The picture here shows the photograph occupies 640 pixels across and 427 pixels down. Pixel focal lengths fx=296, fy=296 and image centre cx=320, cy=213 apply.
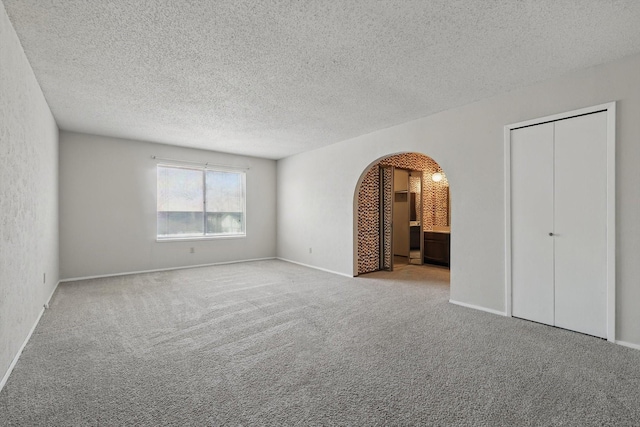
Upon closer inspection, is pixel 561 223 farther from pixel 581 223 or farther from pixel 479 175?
pixel 479 175

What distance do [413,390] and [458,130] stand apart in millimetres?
3094

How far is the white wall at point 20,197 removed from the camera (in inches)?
80.0

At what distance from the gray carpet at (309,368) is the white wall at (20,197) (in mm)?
309

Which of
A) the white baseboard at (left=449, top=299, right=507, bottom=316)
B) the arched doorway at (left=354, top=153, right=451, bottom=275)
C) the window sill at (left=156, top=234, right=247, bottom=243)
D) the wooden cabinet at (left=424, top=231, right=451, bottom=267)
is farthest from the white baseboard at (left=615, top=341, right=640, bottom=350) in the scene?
the window sill at (left=156, top=234, right=247, bottom=243)

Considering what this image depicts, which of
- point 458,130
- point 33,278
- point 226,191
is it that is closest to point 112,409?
point 33,278

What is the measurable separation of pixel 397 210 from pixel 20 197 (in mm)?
6287

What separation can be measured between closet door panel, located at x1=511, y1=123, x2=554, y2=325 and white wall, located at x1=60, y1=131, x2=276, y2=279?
18.0 feet

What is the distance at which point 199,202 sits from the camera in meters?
6.37

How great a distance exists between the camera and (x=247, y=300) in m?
3.87

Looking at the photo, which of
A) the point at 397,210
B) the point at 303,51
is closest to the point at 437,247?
the point at 397,210

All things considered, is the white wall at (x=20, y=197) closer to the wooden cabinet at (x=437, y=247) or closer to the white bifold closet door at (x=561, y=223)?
the white bifold closet door at (x=561, y=223)

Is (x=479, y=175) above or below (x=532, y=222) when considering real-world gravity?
above

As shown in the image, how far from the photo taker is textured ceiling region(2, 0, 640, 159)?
6.55 ft

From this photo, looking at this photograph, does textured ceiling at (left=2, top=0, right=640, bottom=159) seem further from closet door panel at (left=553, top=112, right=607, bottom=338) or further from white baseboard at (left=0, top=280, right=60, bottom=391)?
white baseboard at (left=0, top=280, right=60, bottom=391)
